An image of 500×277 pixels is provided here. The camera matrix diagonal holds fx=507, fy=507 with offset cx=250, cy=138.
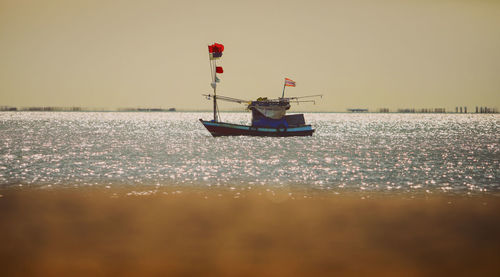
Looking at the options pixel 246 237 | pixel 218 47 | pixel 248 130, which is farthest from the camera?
pixel 248 130

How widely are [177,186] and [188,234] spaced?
12.2 meters

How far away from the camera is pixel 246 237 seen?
14539 mm

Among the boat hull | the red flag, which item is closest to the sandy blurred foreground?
the red flag

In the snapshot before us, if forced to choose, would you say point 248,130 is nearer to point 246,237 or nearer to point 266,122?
point 266,122

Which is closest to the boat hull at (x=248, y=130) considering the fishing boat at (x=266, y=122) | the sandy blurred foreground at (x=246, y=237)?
the fishing boat at (x=266, y=122)

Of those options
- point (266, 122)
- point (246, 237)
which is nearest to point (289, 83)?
point (266, 122)

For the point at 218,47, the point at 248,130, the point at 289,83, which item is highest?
the point at 218,47

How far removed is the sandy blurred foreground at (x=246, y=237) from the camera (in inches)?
460

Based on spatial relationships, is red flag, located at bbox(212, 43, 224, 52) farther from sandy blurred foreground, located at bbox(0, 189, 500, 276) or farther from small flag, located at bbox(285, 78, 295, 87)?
sandy blurred foreground, located at bbox(0, 189, 500, 276)

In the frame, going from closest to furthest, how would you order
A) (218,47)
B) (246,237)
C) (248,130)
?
1. (246,237)
2. (218,47)
3. (248,130)

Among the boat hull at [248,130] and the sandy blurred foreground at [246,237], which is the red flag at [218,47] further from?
the sandy blurred foreground at [246,237]

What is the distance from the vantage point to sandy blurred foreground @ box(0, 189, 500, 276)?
38.3 feet

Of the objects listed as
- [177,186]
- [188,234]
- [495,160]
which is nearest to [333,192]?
[177,186]

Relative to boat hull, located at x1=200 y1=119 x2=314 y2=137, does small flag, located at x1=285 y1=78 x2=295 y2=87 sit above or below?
above
